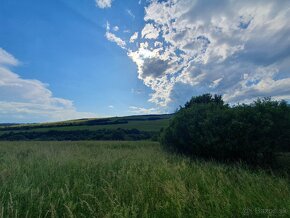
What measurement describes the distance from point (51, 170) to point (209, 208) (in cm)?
435

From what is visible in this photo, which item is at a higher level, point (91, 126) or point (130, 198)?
point (91, 126)

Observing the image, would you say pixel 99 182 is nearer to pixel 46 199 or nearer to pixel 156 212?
pixel 46 199

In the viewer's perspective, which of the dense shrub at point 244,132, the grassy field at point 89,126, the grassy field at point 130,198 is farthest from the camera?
the grassy field at point 89,126

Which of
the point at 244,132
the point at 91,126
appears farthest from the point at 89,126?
the point at 244,132

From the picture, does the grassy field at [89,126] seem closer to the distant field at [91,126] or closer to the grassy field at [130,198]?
the distant field at [91,126]

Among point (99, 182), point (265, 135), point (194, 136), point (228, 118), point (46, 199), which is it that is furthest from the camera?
point (194, 136)

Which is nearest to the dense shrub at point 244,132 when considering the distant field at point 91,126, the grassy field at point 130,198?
the grassy field at point 130,198

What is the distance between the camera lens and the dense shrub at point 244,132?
567 inches

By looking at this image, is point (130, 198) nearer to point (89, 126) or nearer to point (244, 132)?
point (244, 132)

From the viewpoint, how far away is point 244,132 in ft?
48.2

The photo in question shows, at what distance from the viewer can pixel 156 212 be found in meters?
4.37

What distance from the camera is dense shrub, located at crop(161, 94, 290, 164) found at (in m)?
14.4

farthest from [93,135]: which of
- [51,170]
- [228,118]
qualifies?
[51,170]

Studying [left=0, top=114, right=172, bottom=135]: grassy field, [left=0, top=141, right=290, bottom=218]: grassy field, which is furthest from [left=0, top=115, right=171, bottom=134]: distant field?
[left=0, top=141, right=290, bottom=218]: grassy field
